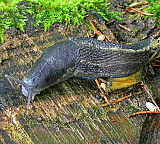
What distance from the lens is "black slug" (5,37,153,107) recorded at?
357cm

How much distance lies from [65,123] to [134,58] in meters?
1.61

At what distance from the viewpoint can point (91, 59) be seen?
384cm

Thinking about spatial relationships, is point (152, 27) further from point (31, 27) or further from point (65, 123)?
point (65, 123)

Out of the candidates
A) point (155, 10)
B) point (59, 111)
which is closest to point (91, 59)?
point (59, 111)

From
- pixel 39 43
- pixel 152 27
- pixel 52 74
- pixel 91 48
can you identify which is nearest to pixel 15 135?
pixel 52 74

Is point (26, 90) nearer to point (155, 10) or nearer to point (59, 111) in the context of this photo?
point (59, 111)

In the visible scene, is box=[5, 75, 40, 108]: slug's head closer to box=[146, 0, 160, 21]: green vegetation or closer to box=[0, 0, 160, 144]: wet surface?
box=[0, 0, 160, 144]: wet surface

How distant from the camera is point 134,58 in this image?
12.6ft

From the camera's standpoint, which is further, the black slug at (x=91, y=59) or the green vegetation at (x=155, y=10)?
the green vegetation at (x=155, y=10)

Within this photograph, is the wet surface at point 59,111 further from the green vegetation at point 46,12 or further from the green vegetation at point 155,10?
the green vegetation at point 155,10

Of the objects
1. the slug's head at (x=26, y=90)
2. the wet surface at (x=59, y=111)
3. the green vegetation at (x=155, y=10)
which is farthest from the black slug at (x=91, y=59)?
the green vegetation at (x=155, y=10)

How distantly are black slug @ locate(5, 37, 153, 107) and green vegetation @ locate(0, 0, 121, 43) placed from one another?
1.60 ft

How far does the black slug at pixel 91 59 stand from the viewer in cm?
357

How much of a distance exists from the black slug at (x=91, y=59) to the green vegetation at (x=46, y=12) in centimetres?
49
